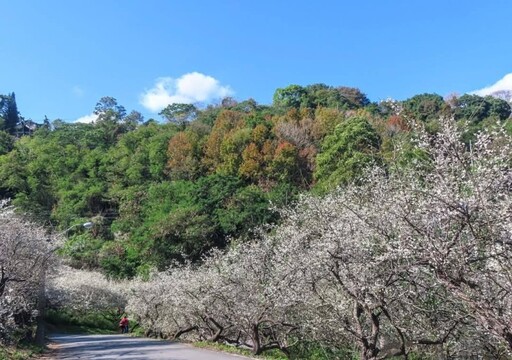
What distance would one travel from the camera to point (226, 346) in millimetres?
18734

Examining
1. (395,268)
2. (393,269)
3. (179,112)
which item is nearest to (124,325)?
(393,269)

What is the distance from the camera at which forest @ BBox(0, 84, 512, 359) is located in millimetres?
5613

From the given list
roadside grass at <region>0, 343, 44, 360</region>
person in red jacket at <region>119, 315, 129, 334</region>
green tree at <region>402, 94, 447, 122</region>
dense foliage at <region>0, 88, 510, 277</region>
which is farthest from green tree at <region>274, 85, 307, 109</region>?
roadside grass at <region>0, 343, 44, 360</region>

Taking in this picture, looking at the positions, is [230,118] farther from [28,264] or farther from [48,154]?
[28,264]

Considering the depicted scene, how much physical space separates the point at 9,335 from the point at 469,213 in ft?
55.7

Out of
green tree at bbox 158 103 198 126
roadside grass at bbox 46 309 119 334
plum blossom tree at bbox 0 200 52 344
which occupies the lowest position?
roadside grass at bbox 46 309 119 334

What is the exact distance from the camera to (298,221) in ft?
47.7

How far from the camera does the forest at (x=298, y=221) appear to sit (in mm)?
5613

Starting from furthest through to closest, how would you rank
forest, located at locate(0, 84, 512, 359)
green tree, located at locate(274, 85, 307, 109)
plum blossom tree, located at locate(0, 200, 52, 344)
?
green tree, located at locate(274, 85, 307, 109), plum blossom tree, located at locate(0, 200, 52, 344), forest, located at locate(0, 84, 512, 359)

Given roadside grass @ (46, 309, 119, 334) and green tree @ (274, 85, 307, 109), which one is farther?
green tree @ (274, 85, 307, 109)

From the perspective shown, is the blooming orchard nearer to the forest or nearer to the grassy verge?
the forest

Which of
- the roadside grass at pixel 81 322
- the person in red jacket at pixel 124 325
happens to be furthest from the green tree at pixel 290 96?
the person in red jacket at pixel 124 325

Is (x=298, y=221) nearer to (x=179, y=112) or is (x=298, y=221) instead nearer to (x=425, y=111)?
(x=425, y=111)

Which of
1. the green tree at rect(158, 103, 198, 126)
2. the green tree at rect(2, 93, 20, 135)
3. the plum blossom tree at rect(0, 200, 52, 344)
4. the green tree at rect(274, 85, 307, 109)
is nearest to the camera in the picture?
the plum blossom tree at rect(0, 200, 52, 344)
